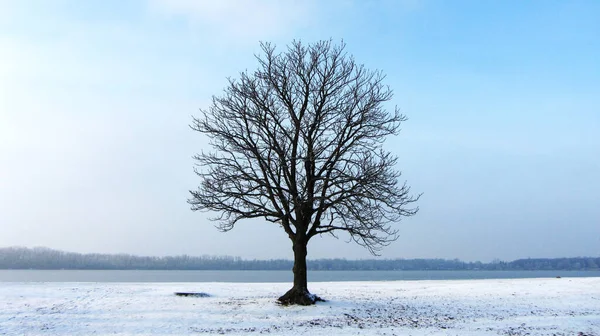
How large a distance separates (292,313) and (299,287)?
7.66 ft

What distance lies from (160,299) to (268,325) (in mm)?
7875

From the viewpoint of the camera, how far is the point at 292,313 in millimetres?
19703

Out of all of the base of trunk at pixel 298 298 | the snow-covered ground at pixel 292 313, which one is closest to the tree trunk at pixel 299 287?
the base of trunk at pixel 298 298

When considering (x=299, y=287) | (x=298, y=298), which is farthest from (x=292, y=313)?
(x=299, y=287)

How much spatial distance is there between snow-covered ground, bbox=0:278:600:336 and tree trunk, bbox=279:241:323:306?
701 mm

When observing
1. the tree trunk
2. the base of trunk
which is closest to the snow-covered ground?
the base of trunk

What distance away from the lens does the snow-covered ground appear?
663 inches

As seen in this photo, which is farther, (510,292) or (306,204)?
(510,292)

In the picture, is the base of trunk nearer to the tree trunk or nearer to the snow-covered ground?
the tree trunk

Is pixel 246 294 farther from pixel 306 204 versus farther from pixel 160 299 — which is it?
pixel 306 204

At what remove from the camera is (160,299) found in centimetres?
2322

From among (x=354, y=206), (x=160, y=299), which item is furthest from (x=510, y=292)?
(x=160, y=299)

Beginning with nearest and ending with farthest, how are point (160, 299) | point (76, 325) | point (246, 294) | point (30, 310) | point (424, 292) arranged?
point (76, 325) → point (30, 310) → point (160, 299) → point (246, 294) → point (424, 292)

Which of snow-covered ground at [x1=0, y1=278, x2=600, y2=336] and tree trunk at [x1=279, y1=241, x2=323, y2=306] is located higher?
tree trunk at [x1=279, y1=241, x2=323, y2=306]
